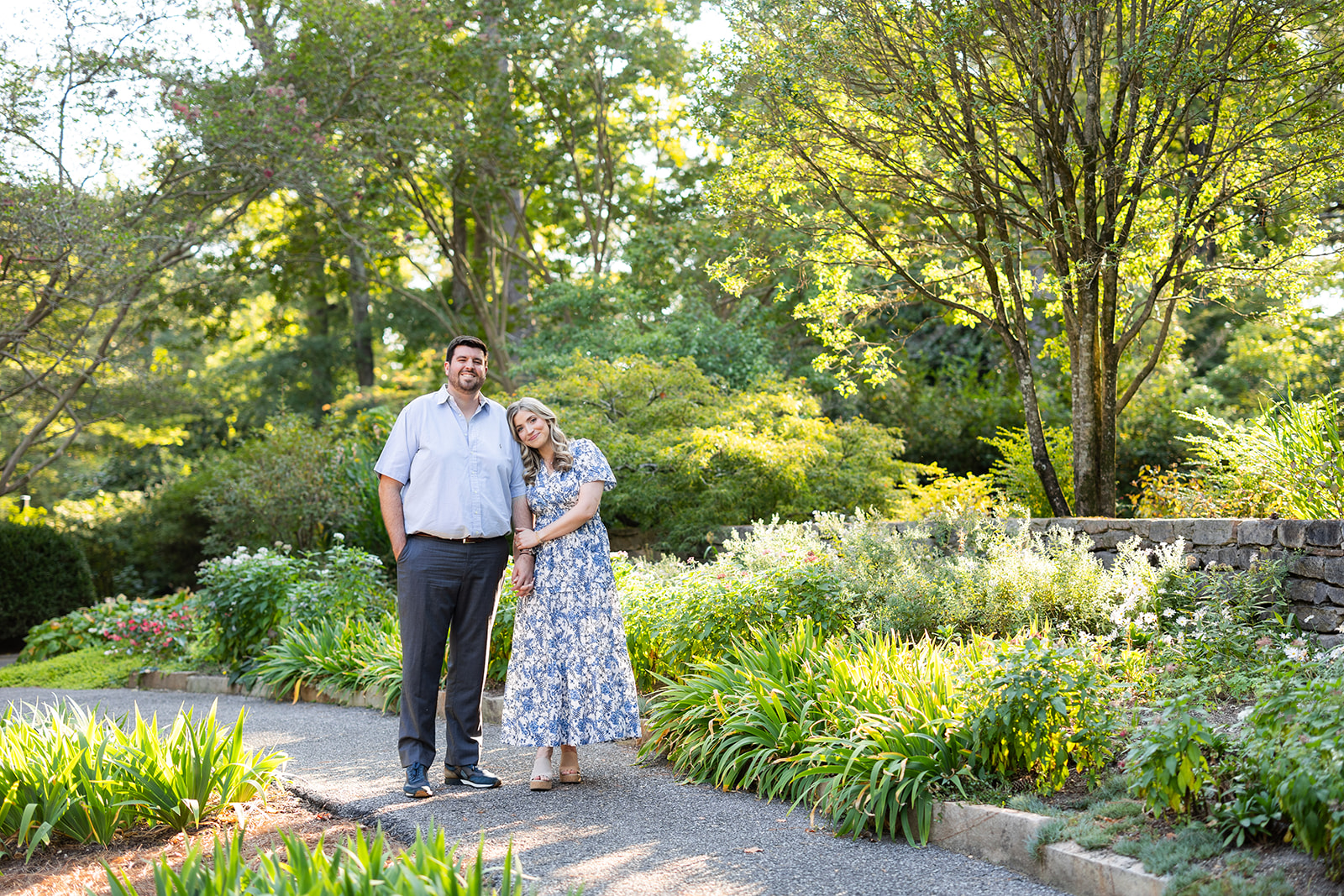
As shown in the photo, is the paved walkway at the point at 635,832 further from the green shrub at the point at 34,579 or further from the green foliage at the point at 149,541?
the green foliage at the point at 149,541

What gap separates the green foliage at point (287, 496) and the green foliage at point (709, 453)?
128 inches

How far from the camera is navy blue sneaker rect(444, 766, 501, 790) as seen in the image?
424cm

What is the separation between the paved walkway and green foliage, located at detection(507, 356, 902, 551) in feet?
11.7

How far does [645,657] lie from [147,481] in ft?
53.1

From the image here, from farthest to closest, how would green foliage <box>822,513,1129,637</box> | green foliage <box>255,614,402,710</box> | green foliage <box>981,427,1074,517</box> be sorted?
green foliage <box>981,427,1074,517</box>
green foliage <box>255,614,402,710</box>
green foliage <box>822,513,1129,637</box>

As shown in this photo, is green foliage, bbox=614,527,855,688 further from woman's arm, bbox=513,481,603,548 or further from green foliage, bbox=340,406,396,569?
green foliage, bbox=340,406,396,569

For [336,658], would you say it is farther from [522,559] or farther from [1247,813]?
[1247,813]

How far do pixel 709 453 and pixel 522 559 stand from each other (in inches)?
154

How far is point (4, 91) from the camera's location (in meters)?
10.1

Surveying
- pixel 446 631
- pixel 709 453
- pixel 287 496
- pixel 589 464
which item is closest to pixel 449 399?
pixel 589 464

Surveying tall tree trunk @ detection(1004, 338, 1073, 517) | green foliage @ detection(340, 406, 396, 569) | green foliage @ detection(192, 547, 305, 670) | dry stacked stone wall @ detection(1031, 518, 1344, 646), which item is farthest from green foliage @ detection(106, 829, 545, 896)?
green foliage @ detection(340, 406, 396, 569)

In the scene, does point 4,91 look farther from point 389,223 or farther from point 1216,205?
point 1216,205

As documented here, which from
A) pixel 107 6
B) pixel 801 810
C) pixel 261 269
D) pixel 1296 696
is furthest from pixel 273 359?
pixel 1296 696

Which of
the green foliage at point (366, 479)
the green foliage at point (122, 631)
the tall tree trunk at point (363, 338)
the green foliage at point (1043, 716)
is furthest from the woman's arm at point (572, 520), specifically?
the tall tree trunk at point (363, 338)
